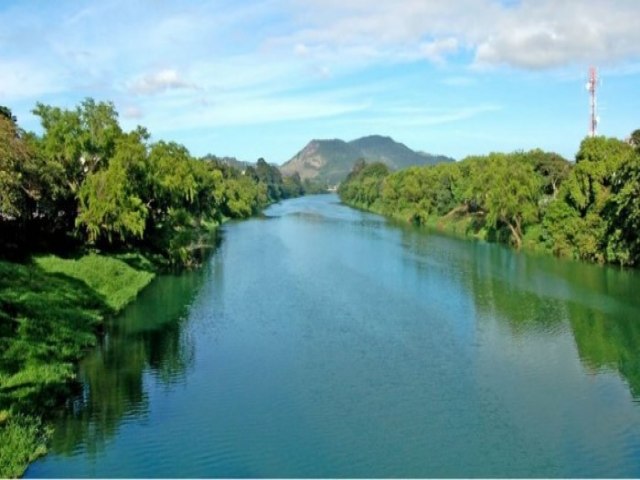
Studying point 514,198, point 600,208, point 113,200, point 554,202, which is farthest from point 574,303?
point 113,200

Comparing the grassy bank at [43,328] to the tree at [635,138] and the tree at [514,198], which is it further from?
the tree at [635,138]

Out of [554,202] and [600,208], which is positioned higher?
[554,202]

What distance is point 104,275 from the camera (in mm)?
34031

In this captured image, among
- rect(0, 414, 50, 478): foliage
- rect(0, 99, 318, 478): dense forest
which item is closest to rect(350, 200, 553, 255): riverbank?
rect(0, 99, 318, 478): dense forest

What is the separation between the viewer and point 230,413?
18641mm

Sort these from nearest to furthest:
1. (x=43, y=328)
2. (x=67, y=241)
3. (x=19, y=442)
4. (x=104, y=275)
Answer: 1. (x=19, y=442)
2. (x=43, y=328)
3. (x=104, y=275)
4. (x=67, y=241)

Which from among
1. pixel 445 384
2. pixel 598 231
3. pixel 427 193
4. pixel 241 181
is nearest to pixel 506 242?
pixel 598 231

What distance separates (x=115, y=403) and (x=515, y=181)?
43122 millimetres

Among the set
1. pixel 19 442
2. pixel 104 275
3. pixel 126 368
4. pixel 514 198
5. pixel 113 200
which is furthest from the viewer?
pixel 514 198

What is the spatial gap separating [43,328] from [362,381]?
1099 centimetres

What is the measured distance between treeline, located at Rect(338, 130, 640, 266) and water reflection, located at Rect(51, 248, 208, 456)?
89.9 ft

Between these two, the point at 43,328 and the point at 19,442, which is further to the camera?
the point at 43,328

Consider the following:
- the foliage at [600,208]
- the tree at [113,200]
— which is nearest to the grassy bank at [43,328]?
the tree at [113,200]

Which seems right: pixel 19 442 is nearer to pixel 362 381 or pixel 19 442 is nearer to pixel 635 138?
pixel 362 381
